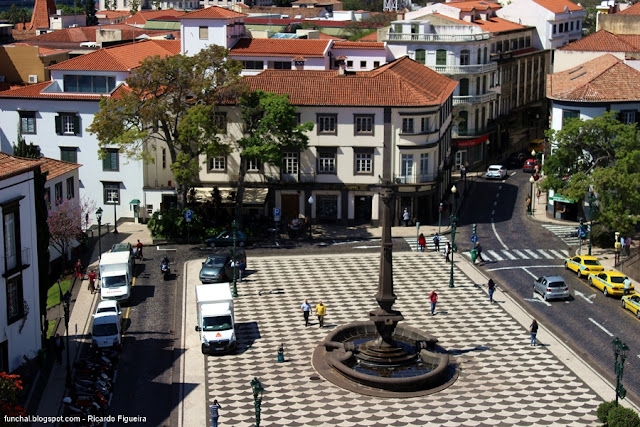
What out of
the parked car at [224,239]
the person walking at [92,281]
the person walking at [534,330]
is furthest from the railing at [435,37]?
the person walking at [534,330]

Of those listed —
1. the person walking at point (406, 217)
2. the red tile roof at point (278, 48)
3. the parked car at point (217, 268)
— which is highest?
the red tile roof at point (278, 48)

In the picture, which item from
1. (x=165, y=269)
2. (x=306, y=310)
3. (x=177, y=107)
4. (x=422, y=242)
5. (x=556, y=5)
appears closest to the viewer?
(x=306, y=310)

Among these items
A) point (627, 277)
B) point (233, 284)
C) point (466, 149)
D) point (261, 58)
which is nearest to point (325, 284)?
point (233, 284)

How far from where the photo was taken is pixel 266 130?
83.2m

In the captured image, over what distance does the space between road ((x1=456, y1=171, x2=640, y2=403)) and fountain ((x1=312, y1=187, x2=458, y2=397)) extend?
8.21 m

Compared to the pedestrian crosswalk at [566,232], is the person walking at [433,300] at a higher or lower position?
lower

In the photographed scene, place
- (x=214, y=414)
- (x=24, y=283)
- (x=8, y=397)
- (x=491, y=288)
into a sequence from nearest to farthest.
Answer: (x=8, y=397)
(x=214, y=414)
(x=24, y=283)
(x=491, y=288)

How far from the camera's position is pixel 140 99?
81188mm

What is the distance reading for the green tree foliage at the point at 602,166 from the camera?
79.6 metres

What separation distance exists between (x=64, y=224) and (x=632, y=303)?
3719 centimetres

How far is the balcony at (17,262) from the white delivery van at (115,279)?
34.4 ft

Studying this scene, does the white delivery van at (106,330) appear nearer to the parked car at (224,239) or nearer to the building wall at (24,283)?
the building wall at (24,283)

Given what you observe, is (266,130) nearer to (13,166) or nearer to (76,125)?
(76,125)

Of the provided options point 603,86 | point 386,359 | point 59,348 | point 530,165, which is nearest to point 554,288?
point 386,359
